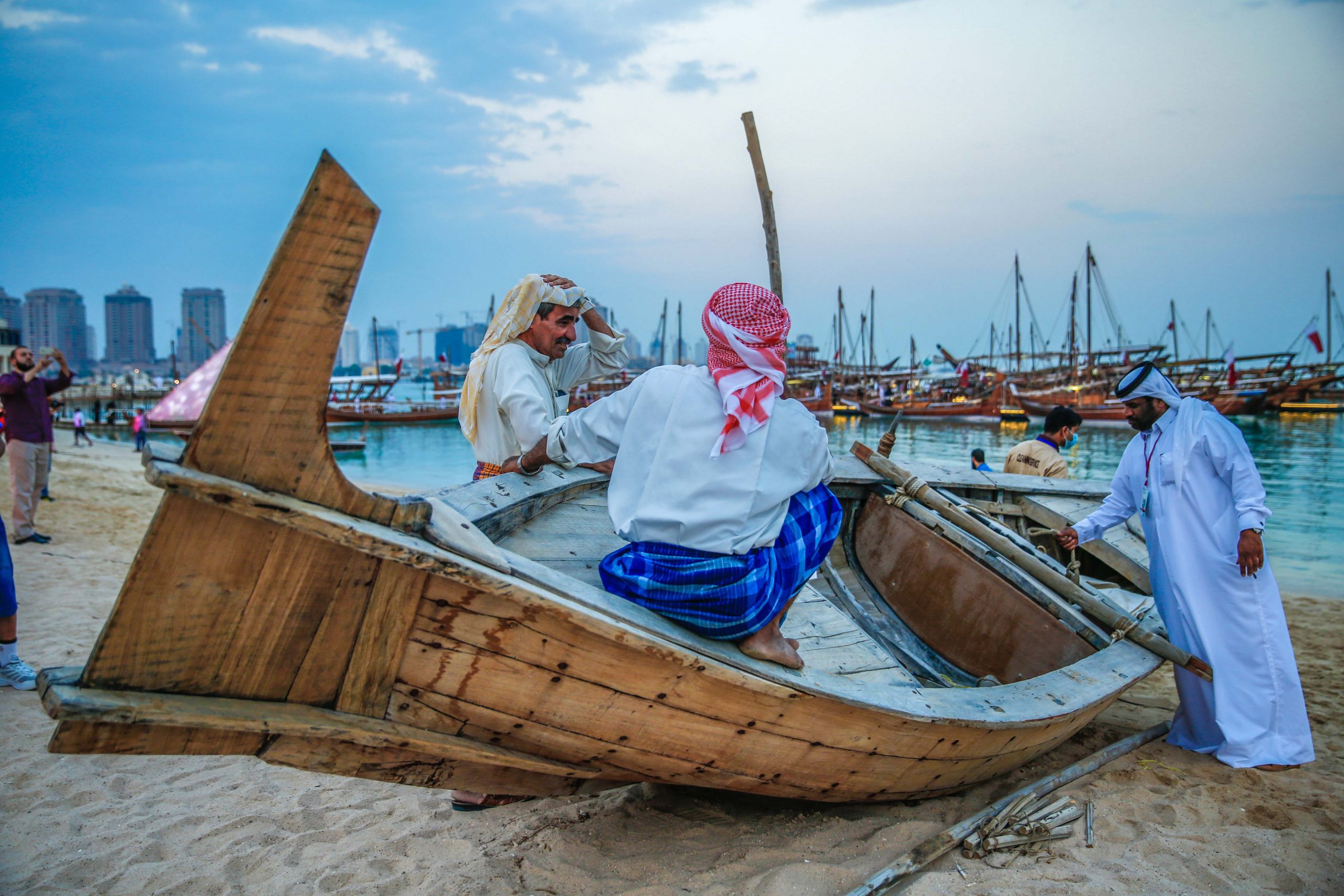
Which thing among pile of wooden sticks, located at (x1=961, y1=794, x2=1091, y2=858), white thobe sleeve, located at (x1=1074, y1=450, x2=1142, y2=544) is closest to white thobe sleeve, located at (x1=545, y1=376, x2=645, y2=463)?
pile of wooden sticks, located at (x1=961, y1=794, x2=1091, y2=858)

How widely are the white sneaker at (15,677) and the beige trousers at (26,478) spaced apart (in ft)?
13.7

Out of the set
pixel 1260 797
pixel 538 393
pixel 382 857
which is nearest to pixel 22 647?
pixel 382 857

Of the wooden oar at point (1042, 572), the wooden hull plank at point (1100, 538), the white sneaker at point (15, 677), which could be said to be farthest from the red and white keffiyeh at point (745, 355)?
the white sneaker at point (15, 677)

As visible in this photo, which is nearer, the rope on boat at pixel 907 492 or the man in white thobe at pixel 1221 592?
the man in white thobe at pixel 1221 592

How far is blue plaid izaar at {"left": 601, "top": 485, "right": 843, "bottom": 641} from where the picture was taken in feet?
7.16

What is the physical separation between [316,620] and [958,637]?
3397mm

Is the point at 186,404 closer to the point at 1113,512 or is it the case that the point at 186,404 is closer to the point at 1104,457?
the point at 1113,512

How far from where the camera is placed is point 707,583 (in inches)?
86.0

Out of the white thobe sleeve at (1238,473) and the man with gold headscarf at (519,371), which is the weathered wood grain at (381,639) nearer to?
the man with gold headscarf at (519,371)

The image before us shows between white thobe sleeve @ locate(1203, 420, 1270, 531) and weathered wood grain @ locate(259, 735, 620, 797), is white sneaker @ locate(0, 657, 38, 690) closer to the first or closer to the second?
weathered wood grain @ locate(259, 735, 620, 797)

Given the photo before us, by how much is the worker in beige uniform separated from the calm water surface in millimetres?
442

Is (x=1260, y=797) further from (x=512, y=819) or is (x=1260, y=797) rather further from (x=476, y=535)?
(x=476, y=535)

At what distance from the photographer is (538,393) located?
308cm

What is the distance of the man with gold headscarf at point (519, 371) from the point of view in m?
3.07
